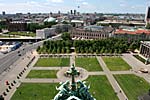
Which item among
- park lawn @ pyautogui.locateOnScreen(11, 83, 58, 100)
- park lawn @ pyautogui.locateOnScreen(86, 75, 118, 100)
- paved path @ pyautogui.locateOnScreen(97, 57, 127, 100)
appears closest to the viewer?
park lawn @ pyautogui.locateOnScreen(11, 83, 58, 100)

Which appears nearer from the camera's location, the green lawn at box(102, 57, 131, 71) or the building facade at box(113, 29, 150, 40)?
the green lawn at box(102, 57, 131, 71)

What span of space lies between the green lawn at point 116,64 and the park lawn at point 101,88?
16.1 meters

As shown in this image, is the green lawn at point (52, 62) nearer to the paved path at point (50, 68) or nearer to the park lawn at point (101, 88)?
the paved path at point (50, 68)

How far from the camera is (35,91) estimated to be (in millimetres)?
69938

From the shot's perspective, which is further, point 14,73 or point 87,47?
point 87,47

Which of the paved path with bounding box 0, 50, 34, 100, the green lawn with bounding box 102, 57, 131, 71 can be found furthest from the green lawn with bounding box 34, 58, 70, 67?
the green lawn with bounding box 102, 57, 131, 71

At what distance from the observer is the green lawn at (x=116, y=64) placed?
9826cm

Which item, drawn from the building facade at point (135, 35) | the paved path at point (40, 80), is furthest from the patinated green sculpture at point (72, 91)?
the building facade at point (135, 35)

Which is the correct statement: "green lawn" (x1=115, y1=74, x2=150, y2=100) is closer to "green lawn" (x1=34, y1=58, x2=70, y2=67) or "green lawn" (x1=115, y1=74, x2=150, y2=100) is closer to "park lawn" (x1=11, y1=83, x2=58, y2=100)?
"park lawn" (x1=11, y1=83, x2=58, y2=100)

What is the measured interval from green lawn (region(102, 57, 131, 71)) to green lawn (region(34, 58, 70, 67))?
22662 millimetres

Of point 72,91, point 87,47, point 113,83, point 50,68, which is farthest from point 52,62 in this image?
point 72,91

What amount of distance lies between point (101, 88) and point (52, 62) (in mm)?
43332

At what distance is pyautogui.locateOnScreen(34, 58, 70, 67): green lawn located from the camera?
103m

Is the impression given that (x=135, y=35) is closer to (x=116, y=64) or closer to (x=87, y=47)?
(x=87, y=47)
